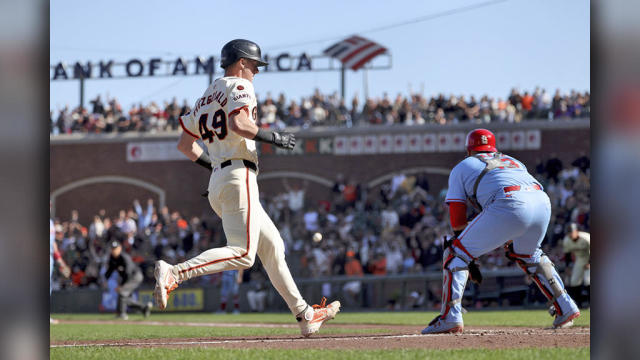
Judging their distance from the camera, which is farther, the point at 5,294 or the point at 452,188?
the point at 452,188

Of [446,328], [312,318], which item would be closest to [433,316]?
[446,328]

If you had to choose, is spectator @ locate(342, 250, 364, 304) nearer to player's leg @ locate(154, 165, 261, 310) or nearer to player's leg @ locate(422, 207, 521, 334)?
player's leg @ locate(422, 207, 521, 334)

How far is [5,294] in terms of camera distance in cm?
245

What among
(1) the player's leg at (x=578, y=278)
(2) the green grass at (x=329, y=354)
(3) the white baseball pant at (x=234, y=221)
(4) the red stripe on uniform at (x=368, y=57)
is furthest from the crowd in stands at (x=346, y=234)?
(2) the green grass at (x=329, y=354)

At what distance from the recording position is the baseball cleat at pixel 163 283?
5773 mm

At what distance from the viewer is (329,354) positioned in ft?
17.0

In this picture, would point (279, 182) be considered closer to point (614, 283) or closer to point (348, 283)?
point (348, 283)

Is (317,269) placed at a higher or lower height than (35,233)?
lower

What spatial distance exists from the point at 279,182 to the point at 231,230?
32.9 metres

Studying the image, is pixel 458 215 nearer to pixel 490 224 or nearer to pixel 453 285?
pixel 490 224

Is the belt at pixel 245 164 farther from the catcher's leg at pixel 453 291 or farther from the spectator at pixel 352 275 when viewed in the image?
the spectator at pixel 352 275

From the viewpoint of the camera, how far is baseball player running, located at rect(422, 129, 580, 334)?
7.00 meters

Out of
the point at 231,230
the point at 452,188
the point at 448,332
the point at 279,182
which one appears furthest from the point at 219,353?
the point at 279,182

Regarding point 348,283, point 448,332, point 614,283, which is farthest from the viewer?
point 348,283
